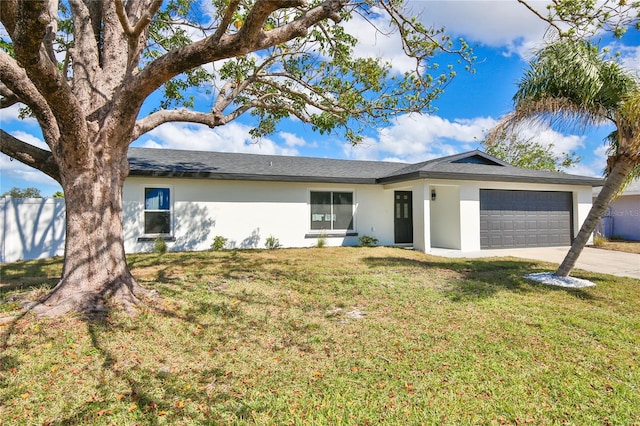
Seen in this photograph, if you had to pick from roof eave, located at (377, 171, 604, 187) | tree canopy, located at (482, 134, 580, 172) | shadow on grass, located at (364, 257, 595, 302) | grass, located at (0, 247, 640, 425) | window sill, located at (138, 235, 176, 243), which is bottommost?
grass, located at (0, 247, 640, 425)

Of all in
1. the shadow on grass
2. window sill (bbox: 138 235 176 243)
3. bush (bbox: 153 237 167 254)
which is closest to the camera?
the shadow on grass

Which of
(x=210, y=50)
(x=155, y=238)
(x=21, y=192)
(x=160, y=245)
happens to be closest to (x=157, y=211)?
(x=155, y=238)

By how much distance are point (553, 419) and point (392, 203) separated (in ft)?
40.0

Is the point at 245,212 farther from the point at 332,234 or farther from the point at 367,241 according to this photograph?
the point at 367,241

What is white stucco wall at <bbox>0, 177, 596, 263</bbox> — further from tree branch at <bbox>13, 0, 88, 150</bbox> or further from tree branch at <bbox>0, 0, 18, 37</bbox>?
tree branch at <bbox>0, 0, 18, 37</bbox>

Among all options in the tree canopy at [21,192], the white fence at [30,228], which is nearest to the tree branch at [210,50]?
the white fence at [30,228]

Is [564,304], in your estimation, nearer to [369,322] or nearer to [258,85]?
[369,322]

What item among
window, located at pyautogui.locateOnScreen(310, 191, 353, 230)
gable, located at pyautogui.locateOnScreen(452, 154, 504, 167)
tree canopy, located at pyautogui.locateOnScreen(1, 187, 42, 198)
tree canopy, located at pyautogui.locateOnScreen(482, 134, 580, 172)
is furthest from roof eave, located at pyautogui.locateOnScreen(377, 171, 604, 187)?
tree canopy, located at pyautogui.locateOnScreen(1, 187, 42, 198)

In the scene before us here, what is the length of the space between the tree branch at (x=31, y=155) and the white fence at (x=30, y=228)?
610cm

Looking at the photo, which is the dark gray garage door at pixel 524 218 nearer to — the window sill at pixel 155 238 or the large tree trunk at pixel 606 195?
the large tree trunk at pixel 606 195

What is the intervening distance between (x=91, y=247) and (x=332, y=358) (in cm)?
385

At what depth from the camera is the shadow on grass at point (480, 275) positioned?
665 centimetres

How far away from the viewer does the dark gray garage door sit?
527 inches

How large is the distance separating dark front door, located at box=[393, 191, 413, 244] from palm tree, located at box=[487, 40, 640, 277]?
720 centimetres
